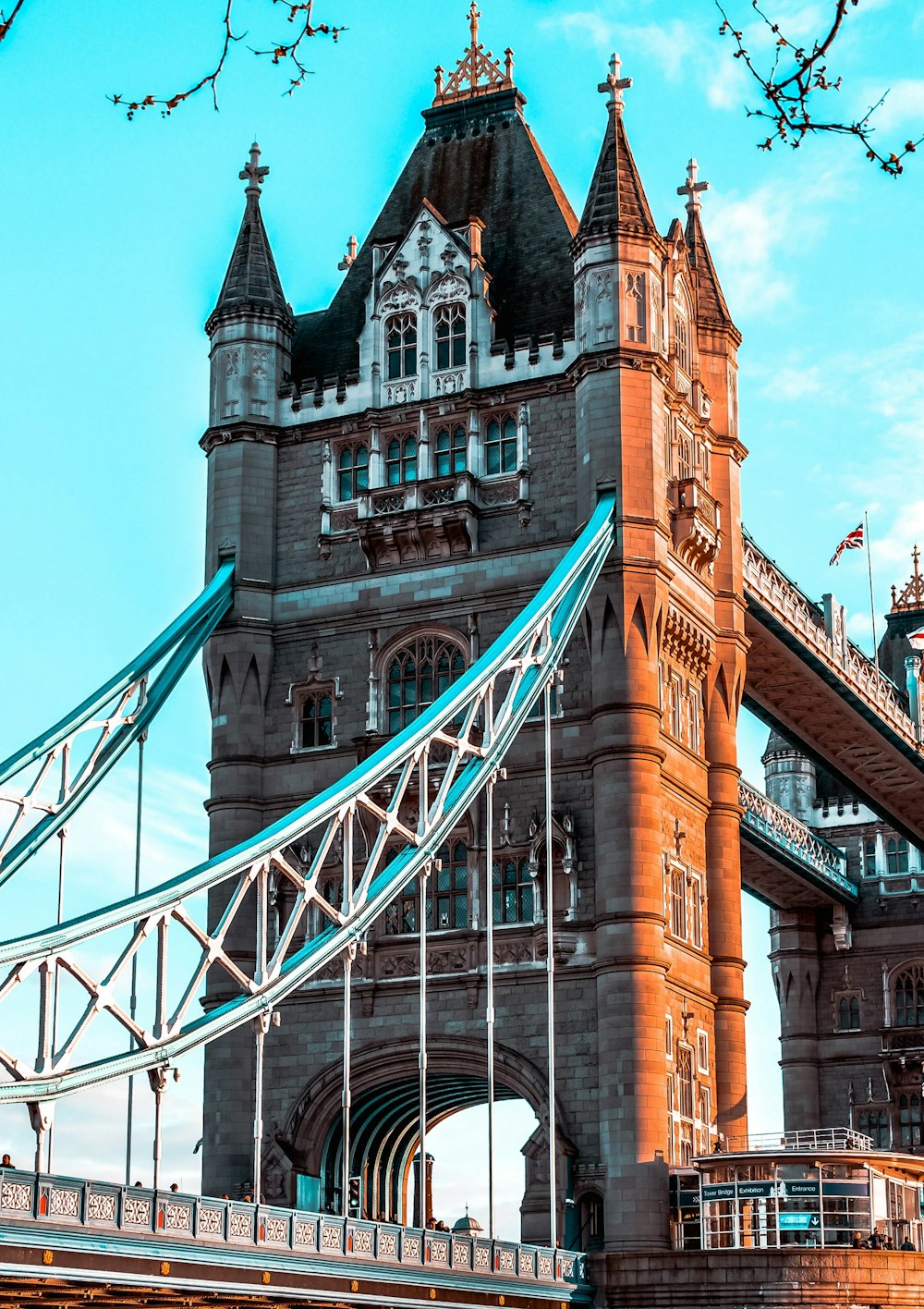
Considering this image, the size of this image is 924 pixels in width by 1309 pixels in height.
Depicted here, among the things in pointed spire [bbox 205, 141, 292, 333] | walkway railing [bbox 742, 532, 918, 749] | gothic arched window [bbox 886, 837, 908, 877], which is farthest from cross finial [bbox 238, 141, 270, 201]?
gothic arched window [bbox 886, 837, 908, 877]

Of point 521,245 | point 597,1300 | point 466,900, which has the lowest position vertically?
point 597,1300

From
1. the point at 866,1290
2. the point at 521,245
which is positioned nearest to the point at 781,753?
the point at 521,245

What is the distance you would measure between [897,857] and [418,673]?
106 feet

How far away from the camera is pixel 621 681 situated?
144 feet

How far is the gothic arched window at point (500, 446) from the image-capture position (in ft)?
156

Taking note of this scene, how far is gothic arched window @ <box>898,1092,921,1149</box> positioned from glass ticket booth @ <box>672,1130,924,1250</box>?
2954cm

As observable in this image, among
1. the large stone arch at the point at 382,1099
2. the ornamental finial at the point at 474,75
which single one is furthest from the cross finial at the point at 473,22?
the large stone arch at the point at 382,1099

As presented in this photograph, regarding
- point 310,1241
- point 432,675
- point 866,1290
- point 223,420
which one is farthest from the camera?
point 223,420

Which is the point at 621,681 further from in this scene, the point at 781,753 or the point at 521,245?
the point at 781,753

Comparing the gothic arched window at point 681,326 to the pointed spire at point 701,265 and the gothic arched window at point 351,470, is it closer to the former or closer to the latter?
the pointed spire at point 701,265

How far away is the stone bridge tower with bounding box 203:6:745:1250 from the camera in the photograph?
43.1m

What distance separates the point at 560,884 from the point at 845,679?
17641 millimetres

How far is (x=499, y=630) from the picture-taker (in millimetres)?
46000

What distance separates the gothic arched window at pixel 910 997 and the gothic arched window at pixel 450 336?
33037 mm
